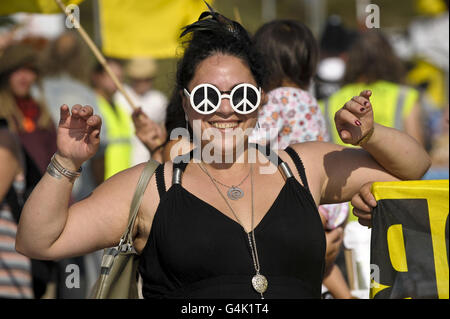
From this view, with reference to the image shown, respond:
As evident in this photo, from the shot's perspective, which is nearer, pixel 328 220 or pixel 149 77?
pixel 328 220

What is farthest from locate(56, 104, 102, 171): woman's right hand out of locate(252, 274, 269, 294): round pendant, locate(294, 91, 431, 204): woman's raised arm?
locate(294, 91, 431, 204): woman's raised arm

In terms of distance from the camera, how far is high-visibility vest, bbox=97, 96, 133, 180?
595cm

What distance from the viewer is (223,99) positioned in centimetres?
259

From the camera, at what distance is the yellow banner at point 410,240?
2373mm

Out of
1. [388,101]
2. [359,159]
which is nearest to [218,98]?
[359,159]

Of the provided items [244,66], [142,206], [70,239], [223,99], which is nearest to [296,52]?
[244,66]

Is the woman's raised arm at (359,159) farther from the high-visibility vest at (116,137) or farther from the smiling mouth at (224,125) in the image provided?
the high-visibility vest at (116,137)

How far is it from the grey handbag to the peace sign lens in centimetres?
33

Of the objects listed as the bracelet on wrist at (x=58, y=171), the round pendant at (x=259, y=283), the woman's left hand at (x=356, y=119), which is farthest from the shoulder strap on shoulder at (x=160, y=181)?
the woman's left hand at (x=356, y=119)

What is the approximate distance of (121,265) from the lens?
8.18 feet

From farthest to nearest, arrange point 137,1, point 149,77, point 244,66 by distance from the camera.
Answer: point 149,77 < point 137,1 < point 244,66

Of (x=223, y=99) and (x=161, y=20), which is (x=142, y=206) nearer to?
(x=223, y=99)

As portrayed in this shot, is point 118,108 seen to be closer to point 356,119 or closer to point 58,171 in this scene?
point 58,171

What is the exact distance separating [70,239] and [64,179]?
0.23m
